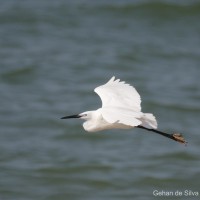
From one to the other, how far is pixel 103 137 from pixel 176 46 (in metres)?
3.35

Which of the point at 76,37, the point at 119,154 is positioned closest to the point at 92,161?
the point at 119,154

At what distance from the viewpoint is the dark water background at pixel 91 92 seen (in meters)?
9.33

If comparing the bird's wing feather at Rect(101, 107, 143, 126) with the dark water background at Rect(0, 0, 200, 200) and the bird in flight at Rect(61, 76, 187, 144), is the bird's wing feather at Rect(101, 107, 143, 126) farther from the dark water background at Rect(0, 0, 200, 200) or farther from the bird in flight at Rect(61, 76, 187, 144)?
the dark water background at Rect(0, 0, 200, 200)

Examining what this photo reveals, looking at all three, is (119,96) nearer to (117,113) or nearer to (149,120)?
(149,120)

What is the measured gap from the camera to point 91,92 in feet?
38.1

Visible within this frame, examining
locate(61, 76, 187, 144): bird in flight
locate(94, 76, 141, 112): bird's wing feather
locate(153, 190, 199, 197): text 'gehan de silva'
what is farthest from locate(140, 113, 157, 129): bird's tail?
locate(153, 190, 199, 197): text 'gehan de silva'

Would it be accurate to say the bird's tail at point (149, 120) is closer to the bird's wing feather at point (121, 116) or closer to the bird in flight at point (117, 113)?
the bird in flight at point (117, 113)

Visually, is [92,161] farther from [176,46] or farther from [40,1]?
[40,1]

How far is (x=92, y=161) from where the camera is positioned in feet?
31.8

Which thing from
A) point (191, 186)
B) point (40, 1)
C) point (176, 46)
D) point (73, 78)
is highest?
point (40, 1)

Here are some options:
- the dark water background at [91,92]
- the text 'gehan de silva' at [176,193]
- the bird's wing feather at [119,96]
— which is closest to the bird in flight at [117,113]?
the bird's wing feather at [119,96]

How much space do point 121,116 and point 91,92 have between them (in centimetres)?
586

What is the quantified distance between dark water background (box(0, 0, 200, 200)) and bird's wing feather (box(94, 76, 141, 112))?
7.61 feet

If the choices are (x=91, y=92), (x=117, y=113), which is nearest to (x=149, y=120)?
(x=117, y=113)
